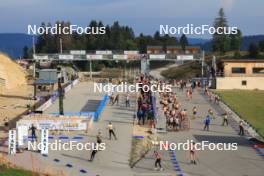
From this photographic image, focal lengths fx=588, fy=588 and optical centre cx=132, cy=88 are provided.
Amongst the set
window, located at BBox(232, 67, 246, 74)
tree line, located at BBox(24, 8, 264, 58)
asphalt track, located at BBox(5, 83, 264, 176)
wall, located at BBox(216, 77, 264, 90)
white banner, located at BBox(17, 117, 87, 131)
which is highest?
tree line, located at BBox(24, 8, 264, 58)

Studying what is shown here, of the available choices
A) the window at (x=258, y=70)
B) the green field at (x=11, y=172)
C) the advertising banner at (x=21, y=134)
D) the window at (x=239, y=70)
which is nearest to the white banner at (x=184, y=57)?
the window at (x=239, y=70)

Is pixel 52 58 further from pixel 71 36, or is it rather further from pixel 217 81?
pixel 71 36

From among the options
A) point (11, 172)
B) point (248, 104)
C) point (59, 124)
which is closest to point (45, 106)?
point (59, 124)

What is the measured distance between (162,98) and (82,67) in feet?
177

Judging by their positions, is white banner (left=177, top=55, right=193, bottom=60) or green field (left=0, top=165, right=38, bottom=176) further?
white banner (left=177, top=55, right=193, bottom=60)

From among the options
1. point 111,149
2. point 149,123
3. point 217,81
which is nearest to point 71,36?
point 217,81

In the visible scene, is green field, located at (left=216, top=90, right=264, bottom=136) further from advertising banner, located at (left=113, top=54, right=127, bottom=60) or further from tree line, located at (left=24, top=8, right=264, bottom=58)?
tree line, located at (left=24, top=8, right=264, bottom=58)

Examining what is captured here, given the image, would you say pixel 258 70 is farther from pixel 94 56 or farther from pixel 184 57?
pixel 94 56

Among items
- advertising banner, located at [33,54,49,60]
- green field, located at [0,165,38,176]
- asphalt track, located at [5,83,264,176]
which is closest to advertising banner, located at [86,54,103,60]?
advertising banner, located at [33,54,49,60]

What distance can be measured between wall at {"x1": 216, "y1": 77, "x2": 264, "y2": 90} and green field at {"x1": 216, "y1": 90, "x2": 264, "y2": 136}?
166cm

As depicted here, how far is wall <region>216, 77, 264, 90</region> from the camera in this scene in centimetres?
5916

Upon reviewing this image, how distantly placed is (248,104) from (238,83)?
39.7ft

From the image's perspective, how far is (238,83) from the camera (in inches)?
2334

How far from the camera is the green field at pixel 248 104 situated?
3866 centimetres
